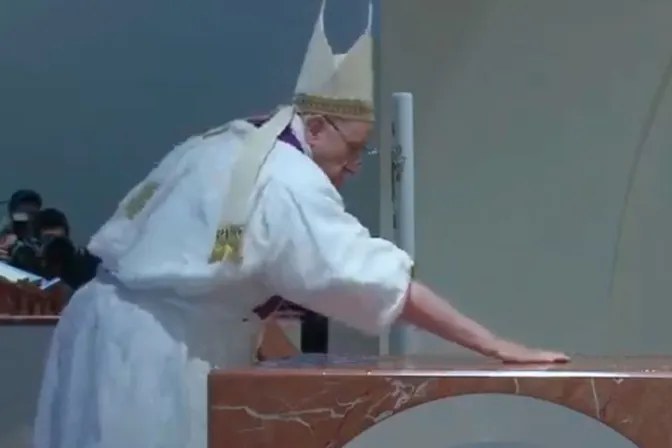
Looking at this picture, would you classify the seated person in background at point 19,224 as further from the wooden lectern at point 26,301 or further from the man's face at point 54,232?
the wooden lectern at point 26,301

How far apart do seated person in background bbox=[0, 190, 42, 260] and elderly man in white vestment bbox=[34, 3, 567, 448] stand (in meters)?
1.34

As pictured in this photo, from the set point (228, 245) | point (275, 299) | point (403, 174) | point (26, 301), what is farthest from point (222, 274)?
point (26, 301)

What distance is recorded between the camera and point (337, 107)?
50.8 inches

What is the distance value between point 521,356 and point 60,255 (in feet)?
5.95

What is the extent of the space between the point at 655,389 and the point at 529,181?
1336 millimetres

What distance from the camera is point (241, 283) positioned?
1171mm

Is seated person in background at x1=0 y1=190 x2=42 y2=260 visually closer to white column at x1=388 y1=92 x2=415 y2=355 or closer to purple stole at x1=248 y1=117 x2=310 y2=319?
white column at x1=388 y1=92 x2=415 y2=355

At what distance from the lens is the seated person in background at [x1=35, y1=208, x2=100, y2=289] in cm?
258

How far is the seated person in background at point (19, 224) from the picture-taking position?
102 inches

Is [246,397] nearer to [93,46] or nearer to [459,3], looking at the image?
[459,3]

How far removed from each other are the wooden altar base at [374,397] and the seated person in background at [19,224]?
1853mm

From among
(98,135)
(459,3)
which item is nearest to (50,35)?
(98,135)

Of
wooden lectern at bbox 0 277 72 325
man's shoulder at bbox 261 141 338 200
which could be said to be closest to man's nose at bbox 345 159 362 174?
man's shoulder at bbox 261 141 338 200

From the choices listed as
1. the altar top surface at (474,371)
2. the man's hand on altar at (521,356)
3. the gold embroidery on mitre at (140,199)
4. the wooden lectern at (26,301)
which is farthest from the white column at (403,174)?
the wooden lectern at (26,301)
